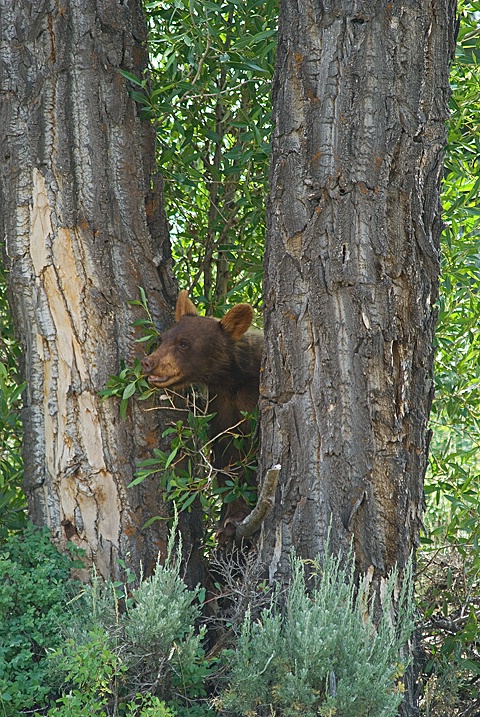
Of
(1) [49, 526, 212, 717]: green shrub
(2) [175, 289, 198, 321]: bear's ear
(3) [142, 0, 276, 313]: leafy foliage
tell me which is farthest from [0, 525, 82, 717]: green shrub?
(3) [142, 0, 276, 313]: leafy foliage

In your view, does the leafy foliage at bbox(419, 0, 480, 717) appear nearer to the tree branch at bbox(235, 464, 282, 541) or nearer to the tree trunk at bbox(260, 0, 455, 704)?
the tree trunk at bbox(260, 0, 455, 704)

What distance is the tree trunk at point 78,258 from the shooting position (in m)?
4.18

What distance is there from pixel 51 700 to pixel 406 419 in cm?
182

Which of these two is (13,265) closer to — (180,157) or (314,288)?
(180,157)

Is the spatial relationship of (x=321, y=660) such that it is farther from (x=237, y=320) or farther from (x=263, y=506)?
(x=237, y=320)

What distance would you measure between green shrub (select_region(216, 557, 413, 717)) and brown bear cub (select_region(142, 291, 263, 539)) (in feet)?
3.89

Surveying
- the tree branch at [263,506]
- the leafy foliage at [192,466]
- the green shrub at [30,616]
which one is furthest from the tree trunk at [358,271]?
the green shrub at [30,616]

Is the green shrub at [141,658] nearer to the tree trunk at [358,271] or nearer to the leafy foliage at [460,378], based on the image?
the tree trunk at [358,271]

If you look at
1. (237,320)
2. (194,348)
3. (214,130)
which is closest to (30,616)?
(194,348)

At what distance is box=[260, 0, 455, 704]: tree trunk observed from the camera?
144 inches

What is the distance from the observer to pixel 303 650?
3.17m

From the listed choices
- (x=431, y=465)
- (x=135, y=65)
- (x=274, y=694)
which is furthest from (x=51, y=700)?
(x=135, y=65)

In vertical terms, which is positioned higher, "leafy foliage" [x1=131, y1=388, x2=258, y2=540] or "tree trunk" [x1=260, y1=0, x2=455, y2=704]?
"tree trunk" [x1=260, y1=0, x2=455, y2=704]

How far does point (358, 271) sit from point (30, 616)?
2.00m
